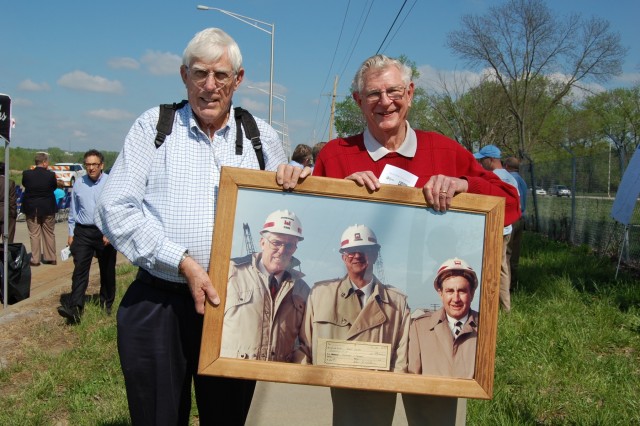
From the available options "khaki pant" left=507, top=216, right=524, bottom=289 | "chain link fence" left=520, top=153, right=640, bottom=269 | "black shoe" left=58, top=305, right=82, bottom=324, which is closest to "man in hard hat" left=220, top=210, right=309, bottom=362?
"black shoe" left=58, top=305, right=82, bottom=324

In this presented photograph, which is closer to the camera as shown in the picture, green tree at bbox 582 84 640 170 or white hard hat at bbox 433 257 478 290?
white hard hat at bbox 433 257 478 290

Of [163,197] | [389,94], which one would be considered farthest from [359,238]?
[163,197]

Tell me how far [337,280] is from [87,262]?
636cm

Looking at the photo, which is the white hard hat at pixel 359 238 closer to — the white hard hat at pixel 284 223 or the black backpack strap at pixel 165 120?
the white hard hat at pixel 284 223

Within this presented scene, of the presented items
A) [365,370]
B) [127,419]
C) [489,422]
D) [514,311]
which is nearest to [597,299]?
[514,311]

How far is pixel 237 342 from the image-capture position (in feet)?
8.36

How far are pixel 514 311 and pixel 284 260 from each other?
18.4ft

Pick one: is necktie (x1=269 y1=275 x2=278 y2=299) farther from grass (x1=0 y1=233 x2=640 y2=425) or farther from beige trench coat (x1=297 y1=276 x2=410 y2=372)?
grass (x1=0 y1=233 x2=640 y2=425)

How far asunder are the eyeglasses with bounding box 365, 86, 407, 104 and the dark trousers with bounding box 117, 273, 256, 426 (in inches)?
45.7

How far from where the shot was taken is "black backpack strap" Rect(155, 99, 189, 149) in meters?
2.73

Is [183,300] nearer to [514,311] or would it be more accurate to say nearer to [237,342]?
[237,342]

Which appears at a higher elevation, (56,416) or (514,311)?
(514,311)

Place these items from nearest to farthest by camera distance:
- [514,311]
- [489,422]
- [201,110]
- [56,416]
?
[201,110], [489,422], [56,416], [514,311]

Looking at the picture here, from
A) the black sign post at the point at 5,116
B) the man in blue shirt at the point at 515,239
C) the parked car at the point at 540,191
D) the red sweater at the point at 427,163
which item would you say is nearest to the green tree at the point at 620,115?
the parked car at the point at 540,191
